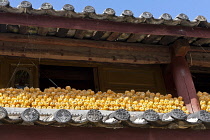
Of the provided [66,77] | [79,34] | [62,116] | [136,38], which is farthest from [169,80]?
[62,116]

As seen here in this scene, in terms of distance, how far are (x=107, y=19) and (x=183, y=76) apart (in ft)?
6.91

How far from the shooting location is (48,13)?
671 cm

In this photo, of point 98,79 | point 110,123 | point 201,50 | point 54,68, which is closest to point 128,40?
point 98,79

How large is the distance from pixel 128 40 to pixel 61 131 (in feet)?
10.7

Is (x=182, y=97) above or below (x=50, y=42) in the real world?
below

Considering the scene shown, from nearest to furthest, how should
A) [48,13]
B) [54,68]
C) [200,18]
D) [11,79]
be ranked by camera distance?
[48,13], [200,18], [11,79], [54,68]

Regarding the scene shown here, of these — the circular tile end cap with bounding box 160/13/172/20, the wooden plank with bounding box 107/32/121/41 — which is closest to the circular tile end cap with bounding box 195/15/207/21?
the circular tile end cap with bounding box 160/13/172/20

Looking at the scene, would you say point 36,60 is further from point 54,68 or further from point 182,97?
point 182,97

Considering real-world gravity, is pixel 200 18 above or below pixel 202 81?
above

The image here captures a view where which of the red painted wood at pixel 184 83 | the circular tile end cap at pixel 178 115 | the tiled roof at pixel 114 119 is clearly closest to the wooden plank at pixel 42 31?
the tiled roof at pixel 114 119

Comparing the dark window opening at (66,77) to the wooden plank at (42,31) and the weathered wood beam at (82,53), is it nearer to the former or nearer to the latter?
the weathered wood beam at (82,53)

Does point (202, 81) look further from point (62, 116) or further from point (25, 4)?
point (62, 116)

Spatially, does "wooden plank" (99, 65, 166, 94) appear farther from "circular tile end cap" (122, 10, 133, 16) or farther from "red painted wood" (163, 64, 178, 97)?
"circular tile end cap" (122, 10, 133, 16)

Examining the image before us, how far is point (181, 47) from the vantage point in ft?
25.9
